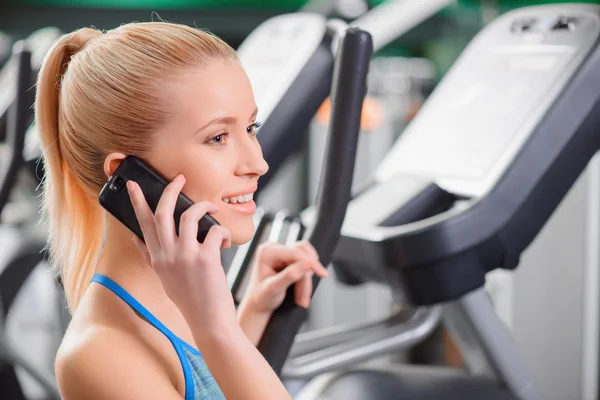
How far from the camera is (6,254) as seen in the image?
94.3 inches

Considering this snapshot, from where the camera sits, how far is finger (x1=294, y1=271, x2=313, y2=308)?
104 centimetres

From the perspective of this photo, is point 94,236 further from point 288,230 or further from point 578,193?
point 578,193

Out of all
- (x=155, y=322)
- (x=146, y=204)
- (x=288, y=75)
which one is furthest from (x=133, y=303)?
(x=288, y=75)

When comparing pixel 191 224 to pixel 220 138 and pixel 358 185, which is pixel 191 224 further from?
pixel 358 185

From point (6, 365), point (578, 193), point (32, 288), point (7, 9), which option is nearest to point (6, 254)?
point (6, 365)

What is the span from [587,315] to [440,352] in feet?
4.09

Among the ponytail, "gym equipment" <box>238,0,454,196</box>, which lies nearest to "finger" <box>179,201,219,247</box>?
the ponytail

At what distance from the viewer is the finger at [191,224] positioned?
800 millimetres

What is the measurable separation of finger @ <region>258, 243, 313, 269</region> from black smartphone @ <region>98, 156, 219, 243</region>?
0.22m

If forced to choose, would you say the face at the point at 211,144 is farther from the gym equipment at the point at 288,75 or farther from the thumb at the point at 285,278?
the gym equipment at the point at 288,75

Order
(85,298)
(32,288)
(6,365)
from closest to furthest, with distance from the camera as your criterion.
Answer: (85,298) < (6,365) < (32,288)

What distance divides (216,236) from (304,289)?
0.26 m

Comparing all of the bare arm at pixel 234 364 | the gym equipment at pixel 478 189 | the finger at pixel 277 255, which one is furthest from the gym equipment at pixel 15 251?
the bare arm at pixel 234 364

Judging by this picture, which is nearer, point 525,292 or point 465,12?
point 525,292
